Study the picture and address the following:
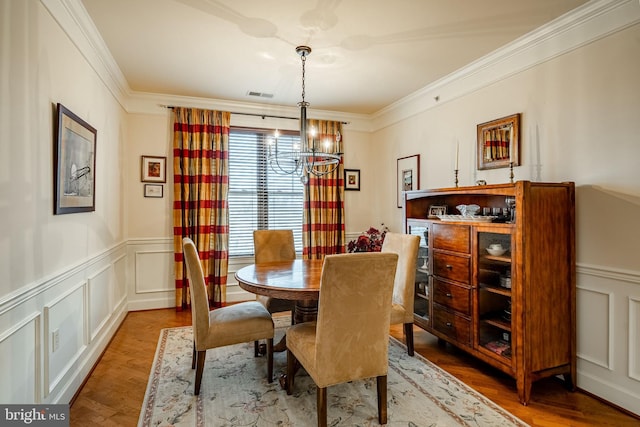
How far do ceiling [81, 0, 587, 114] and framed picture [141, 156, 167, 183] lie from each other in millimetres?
822

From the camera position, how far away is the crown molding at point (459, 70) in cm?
221

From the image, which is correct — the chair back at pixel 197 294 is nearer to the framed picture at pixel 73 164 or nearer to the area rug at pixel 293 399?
the area rug at pixel 293 399

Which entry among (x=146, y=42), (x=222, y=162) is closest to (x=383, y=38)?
(x=146, y=42)

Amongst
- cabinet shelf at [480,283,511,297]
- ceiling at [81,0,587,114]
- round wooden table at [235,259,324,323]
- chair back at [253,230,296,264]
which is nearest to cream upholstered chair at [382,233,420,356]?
cabinet shelf at [480,283,511,297]

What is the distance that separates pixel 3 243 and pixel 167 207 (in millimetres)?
2806

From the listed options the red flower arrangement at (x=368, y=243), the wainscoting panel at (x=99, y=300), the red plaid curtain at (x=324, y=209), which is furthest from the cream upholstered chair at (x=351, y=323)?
the red plaid curtain at (x=324, y=209)

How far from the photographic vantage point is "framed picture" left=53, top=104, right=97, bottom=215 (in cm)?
206

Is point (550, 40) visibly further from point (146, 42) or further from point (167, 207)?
point (167, 207)

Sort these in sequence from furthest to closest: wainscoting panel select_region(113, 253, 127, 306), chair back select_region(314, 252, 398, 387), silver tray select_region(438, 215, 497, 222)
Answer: wainscoting panel select_region(113, 253, 127, 306) → silver tray select_region(438, 215, 497, 222) → chair back select_region(314, 252, 398, 387)

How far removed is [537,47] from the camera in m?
2.70

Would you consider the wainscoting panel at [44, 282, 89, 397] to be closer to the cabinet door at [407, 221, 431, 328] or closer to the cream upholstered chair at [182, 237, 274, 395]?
the cream upholstered chair at [182, 237, 274, 395]

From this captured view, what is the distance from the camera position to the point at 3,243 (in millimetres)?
1499

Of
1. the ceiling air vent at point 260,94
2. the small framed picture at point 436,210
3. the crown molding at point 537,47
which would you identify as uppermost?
the ceiling air vent at point 260,94

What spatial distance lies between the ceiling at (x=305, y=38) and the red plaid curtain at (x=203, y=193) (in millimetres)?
491
